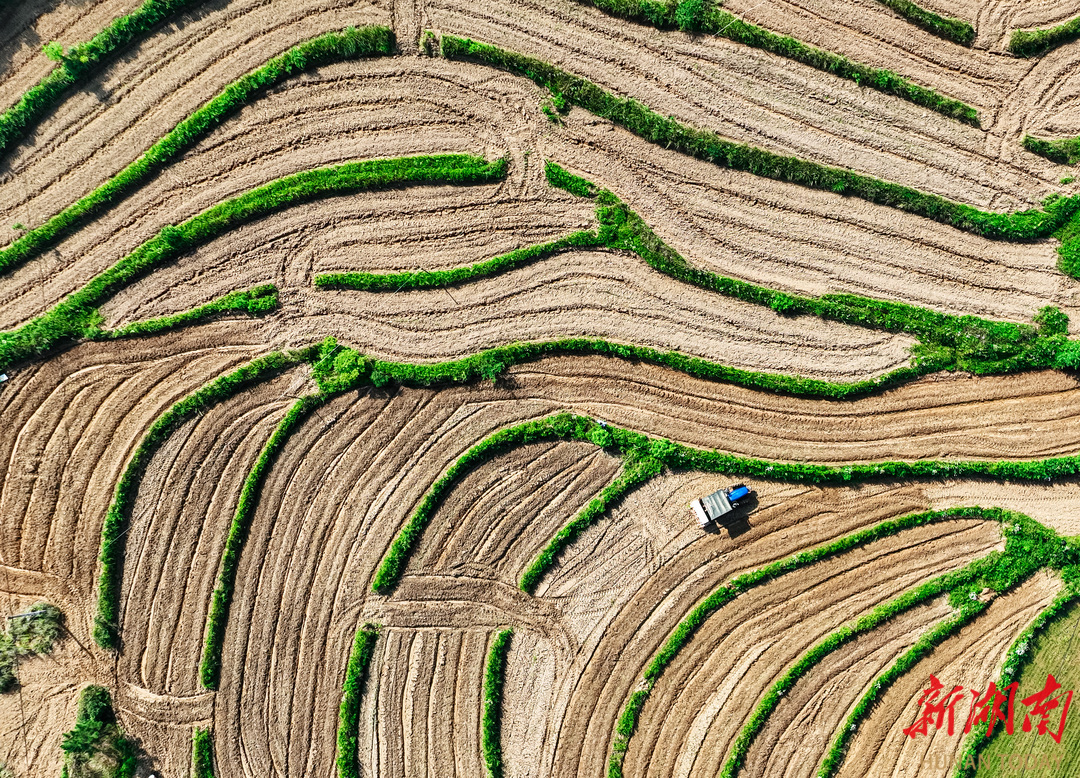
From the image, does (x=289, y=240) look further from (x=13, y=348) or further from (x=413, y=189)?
(x=13, y=348)

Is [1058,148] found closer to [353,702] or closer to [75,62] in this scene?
[353,702]

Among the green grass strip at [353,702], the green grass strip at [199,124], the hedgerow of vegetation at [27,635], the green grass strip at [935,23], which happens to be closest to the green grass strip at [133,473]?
the hedgerow of vegetation at [27,635]

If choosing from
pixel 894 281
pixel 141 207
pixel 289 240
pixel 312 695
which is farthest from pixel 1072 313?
pixel 141 207

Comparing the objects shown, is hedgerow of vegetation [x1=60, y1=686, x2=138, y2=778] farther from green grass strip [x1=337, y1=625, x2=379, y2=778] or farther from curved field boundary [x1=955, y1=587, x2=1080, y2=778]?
curved field boundary [x1=955, y1=587, x2=1080, y2=778]

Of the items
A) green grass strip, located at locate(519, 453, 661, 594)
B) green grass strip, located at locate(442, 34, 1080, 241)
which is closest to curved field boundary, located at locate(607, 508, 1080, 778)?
green grass strip, located at locate(519, 453, 661, 594)

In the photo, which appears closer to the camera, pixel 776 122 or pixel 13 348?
pixel 13 348
